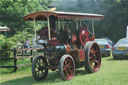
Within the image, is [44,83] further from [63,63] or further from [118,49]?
[118,49]

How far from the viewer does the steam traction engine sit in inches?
324

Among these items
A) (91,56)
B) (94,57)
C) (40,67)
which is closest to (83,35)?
(91,56)

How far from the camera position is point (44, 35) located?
29.6 ft

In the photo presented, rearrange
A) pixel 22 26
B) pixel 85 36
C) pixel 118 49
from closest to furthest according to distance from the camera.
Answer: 1. pixel 85 36
2. pixel 118 49
3. pixel 22 26

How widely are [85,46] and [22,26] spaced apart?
1551cm

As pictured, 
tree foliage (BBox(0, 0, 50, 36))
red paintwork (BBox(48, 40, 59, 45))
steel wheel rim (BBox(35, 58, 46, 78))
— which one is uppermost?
tree foliage (BBox(0, 0, 50, 36))

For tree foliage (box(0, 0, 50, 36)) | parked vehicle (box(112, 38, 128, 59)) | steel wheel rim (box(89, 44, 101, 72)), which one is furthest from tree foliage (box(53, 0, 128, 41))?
steel wheel rim (box(89, 44, 101, 72))

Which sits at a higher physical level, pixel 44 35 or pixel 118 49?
pixel 44 35

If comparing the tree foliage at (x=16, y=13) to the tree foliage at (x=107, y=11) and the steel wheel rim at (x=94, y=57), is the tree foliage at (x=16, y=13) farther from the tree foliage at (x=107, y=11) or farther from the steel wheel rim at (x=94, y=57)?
the steel wheel rim at (x=94, y=57)

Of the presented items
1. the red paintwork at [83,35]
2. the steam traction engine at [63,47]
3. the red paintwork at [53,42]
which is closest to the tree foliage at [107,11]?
the red paintwork at [83,35]

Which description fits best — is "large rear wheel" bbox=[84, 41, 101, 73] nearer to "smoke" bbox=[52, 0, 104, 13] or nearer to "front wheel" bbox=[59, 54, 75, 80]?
"front wheel" bbox=[59, 54, 75, 80]

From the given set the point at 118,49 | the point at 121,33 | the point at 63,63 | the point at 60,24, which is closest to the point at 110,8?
the point at 121,33

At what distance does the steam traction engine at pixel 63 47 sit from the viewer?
823 cm

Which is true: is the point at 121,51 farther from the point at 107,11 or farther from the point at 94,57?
the point at 107,11
